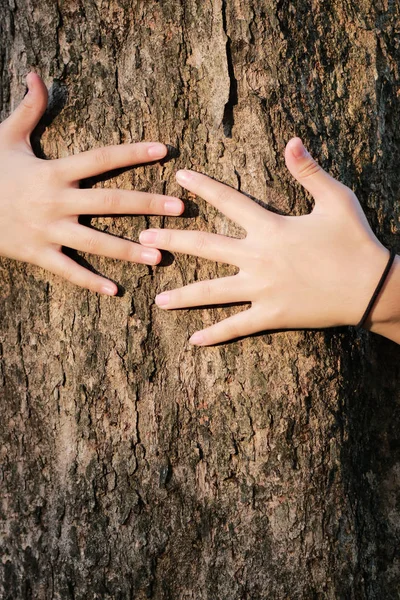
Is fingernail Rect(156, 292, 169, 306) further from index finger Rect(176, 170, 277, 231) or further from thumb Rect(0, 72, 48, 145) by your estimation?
thumb Rect(0, 72, 48, 145)

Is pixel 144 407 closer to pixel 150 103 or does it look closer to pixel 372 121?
pixel 150 103

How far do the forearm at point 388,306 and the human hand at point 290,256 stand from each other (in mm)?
41

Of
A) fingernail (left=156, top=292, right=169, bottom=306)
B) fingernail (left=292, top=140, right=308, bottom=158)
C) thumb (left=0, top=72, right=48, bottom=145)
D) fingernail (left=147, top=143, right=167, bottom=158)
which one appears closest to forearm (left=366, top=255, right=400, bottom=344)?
fingernail (left=292, top=140, right=308, bottom=158)

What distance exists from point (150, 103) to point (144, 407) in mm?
821

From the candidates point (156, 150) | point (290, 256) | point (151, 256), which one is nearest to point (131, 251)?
point (151, 256)

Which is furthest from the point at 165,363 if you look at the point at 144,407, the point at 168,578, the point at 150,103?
the point at 150,103

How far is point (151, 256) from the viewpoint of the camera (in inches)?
61.0

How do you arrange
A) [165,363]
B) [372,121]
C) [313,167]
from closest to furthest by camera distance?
[313,167] → [165,363] → [372,121]

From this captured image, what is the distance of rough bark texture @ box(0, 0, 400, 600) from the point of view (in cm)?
157

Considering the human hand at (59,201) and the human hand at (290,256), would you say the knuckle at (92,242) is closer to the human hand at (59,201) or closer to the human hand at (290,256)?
the human hand at (59,201)

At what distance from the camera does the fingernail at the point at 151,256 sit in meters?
1.55

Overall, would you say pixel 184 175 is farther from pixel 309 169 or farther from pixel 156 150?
pixel 309 169

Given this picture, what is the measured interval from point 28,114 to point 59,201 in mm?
266

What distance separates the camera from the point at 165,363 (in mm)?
1614
